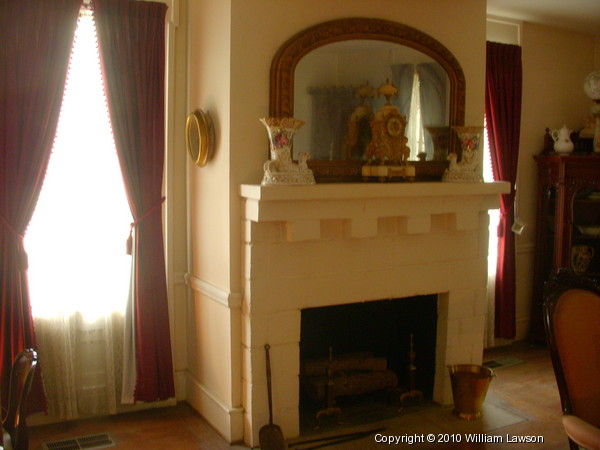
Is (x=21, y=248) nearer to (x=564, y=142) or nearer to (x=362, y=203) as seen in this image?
(x=362, y=203)

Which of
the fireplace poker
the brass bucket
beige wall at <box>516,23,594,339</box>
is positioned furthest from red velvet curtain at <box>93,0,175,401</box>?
beige wall at <box>516,23,594,339</box>

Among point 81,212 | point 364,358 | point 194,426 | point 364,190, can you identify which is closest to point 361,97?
point 364,190

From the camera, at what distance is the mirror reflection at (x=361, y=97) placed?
3.23 m

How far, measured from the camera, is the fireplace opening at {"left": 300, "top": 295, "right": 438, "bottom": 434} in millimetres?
3557

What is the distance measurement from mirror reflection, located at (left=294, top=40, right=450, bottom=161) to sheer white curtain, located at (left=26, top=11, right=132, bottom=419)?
3.54ft

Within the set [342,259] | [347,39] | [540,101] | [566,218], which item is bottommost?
[342,259]

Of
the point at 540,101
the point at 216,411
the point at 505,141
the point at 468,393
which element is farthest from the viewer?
the point at 540,101

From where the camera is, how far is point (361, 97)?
338cm

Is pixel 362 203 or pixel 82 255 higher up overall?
pixel 362 203

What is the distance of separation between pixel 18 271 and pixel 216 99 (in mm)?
1292

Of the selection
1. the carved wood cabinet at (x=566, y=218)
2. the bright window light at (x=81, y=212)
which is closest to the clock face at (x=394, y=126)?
the bright window light at (x=81, y=212)

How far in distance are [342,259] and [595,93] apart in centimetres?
260

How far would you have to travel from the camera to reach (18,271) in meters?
3.15

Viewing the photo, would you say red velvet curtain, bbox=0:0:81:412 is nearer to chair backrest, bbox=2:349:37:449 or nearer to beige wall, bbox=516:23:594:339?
chair backrest, bbox=2:349:37:449
